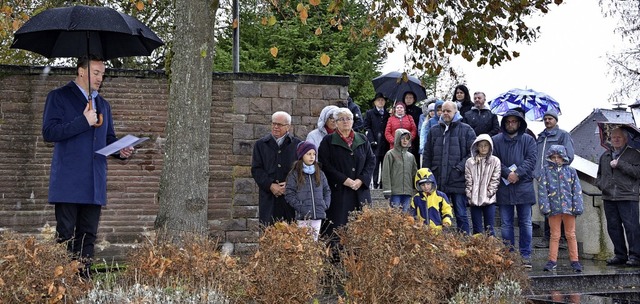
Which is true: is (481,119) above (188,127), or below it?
above

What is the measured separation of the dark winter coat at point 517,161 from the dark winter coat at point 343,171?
1994 millimetres

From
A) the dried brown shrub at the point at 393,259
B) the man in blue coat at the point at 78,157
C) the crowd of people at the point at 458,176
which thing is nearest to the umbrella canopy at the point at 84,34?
the man in blue coat at the point at 78,157

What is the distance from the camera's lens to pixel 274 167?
9.98 m

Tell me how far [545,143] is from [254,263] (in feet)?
21.7

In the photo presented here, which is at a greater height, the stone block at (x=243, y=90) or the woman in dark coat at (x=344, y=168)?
the stone block at (x=243, y=90)

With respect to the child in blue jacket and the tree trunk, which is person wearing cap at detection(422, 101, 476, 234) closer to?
the child in blue jacket

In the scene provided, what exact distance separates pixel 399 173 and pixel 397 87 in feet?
14.6

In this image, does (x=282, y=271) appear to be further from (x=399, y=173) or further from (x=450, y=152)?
(x=450, y=152)

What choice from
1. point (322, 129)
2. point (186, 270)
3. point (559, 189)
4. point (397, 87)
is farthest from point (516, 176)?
point (186, 270)

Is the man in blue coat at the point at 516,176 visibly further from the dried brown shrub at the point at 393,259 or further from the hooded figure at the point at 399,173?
the dried brown shrub at the point at 393,259

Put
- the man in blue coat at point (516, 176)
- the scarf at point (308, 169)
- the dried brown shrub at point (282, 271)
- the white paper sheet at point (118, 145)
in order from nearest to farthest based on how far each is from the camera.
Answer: the dried brown shrub at point (282, 271) → the white paper sheet at point (118, 145) → the scarf at point (308, 169) → the man in blue coat at point (516, 176)

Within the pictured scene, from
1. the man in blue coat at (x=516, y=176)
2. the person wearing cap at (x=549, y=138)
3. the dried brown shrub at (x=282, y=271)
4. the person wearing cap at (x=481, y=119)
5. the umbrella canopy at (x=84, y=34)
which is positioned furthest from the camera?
the person wearing cap at (x=481, y=119)

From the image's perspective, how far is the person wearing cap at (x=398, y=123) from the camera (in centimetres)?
1338

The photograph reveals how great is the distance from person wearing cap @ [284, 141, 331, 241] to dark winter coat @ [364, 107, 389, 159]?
428 cm
